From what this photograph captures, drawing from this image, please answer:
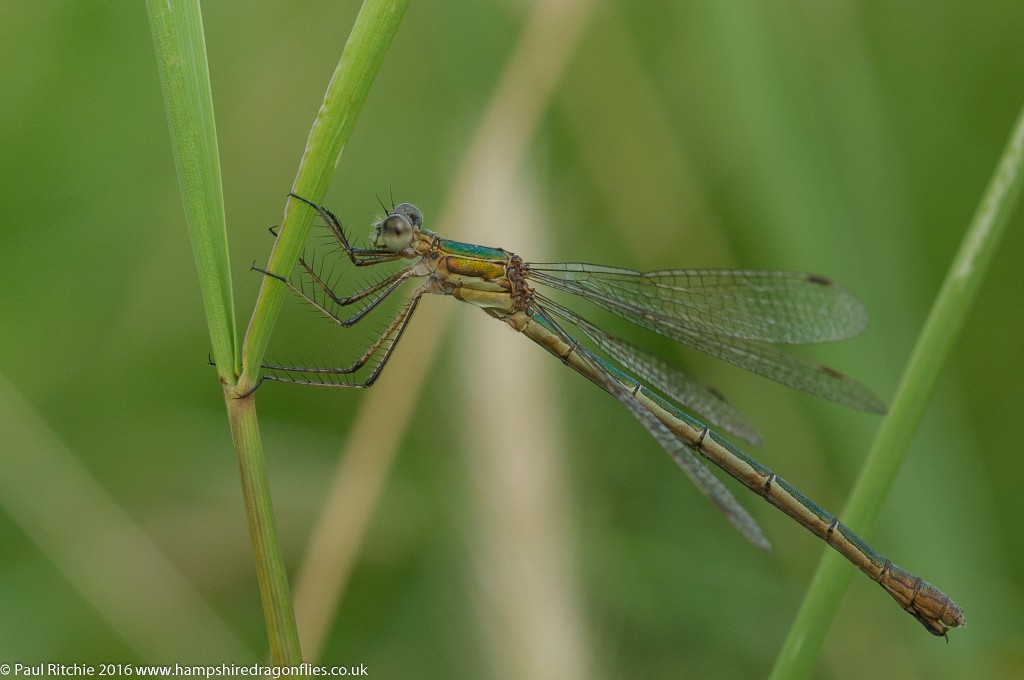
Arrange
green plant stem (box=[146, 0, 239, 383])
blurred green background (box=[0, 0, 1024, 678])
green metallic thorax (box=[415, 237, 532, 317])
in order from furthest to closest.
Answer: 1. blurred green background (box=[0, 0, 1024, 678])
2. green metallic thorax (box=[415, 237, 532, 317])
3. green plant stem (box=[146, 0, 239, 383])

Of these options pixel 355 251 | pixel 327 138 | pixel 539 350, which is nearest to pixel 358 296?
pixel 355 251

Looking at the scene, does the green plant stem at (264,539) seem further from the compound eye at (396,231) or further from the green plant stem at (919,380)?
the compound eye at (396,231)

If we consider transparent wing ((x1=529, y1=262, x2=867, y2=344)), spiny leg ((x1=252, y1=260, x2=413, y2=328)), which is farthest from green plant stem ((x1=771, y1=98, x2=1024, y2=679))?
spiny leg ((x1=252, y1=260, x2=413, y2=328))

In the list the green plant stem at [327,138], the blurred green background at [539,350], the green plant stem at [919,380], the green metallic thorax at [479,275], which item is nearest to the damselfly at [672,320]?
the green metallic thorax at [479,275]

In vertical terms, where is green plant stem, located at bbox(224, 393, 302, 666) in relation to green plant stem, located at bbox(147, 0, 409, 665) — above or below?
below

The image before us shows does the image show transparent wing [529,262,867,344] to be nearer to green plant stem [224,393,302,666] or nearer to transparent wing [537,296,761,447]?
transparent wing [537,296,761,447]

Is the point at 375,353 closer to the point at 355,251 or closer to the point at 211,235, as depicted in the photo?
the point at 355,251

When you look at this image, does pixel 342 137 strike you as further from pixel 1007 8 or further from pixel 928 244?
pixel 1007 8

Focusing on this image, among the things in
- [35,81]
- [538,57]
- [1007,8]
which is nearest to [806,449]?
[538,57]
